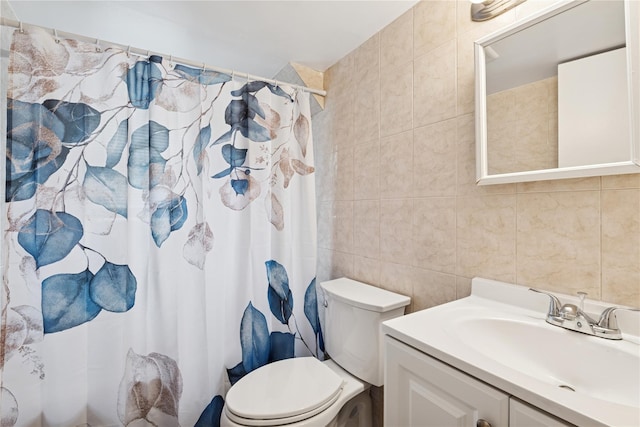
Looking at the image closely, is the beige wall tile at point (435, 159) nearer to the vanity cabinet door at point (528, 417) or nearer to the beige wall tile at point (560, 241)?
the beige wall tile at point (560, 241)

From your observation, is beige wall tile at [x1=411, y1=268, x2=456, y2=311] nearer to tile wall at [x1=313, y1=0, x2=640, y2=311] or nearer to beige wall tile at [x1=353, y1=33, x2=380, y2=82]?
tile wall at [x1=313, y1=0, x2=640, y2=311]

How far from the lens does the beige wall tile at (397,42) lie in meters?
1.31

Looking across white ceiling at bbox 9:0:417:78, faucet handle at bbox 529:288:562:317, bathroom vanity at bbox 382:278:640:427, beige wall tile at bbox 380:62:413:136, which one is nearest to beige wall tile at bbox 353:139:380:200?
beige wall tile at bbox 380:62:413:136

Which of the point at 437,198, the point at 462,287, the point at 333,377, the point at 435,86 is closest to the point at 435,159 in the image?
the point at 437,198

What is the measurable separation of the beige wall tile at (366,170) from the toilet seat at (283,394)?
87 centimetres

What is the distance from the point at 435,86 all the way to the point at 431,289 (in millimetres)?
838

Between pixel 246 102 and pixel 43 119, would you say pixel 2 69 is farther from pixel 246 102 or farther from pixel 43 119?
pixel 246 102

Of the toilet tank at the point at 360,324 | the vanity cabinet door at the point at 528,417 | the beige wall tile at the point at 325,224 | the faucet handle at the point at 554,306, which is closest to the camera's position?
the vanity cabinet door at the point at 528,417

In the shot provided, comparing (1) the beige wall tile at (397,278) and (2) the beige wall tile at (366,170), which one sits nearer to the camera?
(1) the beige wall tile at (397,278)

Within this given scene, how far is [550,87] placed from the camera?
88cm

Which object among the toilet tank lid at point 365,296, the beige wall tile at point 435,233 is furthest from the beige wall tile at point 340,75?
the toilet tank lid at point 365,296

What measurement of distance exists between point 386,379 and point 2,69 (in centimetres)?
169

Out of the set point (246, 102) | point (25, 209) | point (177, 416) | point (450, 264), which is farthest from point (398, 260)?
point (25, 209)

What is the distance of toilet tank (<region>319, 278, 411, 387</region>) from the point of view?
1.22 m
